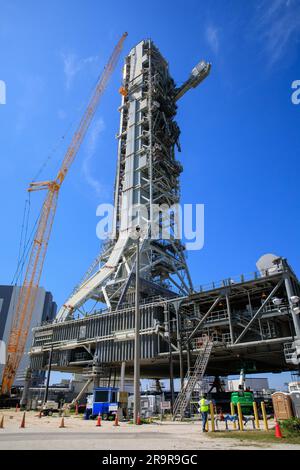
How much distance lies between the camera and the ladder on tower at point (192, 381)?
96.9 ft

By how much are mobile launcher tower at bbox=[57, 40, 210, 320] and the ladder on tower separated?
50.2ft

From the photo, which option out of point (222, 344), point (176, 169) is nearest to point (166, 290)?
point (222, 344)

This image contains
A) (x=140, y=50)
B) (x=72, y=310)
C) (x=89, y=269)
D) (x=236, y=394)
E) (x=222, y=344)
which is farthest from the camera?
(x=140, y=50)

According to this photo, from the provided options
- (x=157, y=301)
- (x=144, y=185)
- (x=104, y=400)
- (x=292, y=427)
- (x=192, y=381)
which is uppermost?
(x=144, y=185)

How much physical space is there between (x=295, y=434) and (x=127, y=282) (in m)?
35.6

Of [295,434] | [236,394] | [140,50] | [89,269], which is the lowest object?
[295,434]

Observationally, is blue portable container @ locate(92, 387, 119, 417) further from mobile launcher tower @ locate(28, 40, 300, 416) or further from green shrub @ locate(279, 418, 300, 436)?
green shrub @ locate(279, 418, 300, 436)

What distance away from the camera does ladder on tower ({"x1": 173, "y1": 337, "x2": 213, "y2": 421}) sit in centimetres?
2953

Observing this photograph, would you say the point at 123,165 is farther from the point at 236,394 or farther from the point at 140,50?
the point at 236,394

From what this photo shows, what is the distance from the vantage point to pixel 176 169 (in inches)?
2621

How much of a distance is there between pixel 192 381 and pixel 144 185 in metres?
36.0

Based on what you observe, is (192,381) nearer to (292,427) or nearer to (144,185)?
(292,427)

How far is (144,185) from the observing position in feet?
195

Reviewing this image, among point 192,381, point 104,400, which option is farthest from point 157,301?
point 104,400
